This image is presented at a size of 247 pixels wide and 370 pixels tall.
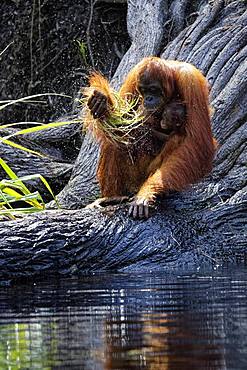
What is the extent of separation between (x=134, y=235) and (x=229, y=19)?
3.59 meters

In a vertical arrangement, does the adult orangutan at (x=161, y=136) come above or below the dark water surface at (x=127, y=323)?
above

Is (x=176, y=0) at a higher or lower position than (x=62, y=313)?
higher

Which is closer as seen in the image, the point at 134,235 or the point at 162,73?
the point at 134,235

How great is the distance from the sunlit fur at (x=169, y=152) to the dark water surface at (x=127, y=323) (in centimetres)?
105

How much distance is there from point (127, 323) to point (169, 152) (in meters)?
2.93

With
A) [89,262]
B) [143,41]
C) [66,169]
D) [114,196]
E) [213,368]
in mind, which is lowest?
[213,368]

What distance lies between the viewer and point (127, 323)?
12.4 ft

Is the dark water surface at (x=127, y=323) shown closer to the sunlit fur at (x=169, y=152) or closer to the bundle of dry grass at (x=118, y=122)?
the sunlit fur at (x=169, y=152)

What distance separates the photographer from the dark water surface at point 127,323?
3.03 meters

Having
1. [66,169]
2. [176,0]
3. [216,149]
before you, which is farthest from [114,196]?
[176,0]

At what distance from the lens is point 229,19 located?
8969mm

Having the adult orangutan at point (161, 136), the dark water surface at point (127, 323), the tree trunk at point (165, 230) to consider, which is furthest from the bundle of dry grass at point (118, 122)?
the dark water surface at point (127, 323)

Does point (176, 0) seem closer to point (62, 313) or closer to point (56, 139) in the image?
point (56, 139)

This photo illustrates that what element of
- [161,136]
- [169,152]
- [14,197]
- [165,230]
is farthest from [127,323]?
[161,136]
